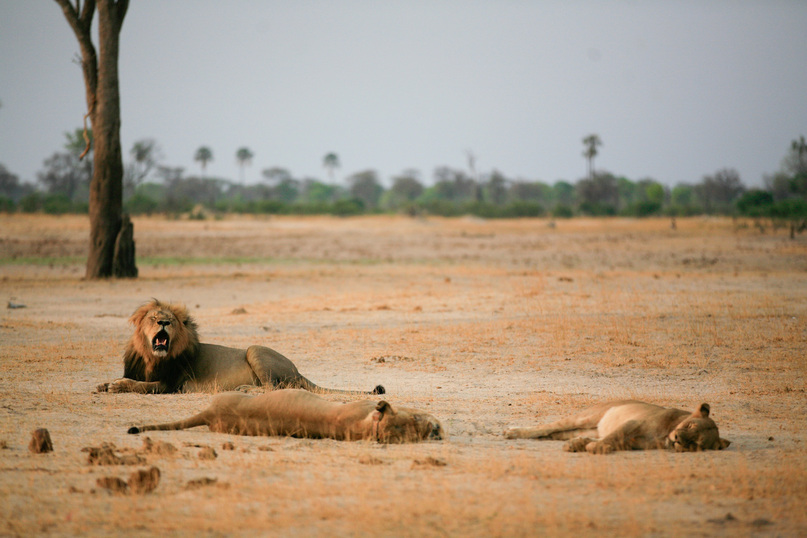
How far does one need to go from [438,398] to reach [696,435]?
9.65ft

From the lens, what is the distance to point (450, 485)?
16.5ft

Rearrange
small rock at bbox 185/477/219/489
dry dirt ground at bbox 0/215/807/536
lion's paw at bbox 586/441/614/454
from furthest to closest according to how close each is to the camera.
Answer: lion's paw at bbox 586/441/614/454 < small rock at bbox 185/477/219/489 < dry dirt ground at bbox 0/215/807/536

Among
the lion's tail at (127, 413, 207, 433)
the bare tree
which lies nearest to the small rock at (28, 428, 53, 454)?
the lion's tail at (127, 413, 207, 433)

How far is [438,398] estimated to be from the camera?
8320 mm

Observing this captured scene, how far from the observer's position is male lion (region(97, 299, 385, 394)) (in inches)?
317

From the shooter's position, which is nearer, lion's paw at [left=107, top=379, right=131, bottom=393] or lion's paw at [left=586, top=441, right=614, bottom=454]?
lion's paw at [left=586, top=441, right=614, bottom=454]

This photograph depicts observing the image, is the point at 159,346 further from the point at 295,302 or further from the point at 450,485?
the point at 295,302

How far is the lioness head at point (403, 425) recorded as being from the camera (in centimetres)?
616

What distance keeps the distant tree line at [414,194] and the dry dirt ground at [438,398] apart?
31661mm

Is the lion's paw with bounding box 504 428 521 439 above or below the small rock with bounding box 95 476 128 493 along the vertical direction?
below

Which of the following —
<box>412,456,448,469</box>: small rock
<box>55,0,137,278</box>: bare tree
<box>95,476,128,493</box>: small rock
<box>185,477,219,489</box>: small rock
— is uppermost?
<box>55,0,137,278</box>: bare tree

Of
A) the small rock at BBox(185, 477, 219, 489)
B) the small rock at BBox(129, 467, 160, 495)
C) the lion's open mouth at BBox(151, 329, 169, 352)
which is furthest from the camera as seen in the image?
the lion's open mouth at BBox(151, 329, 169, 352)

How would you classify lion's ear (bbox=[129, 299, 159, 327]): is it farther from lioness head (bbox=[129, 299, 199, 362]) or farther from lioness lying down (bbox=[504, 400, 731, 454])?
lioness lying down (bbox=[504, 400, 731, 454])

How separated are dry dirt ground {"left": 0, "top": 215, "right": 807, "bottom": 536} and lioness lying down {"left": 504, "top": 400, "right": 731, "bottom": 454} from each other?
0.56 feet
